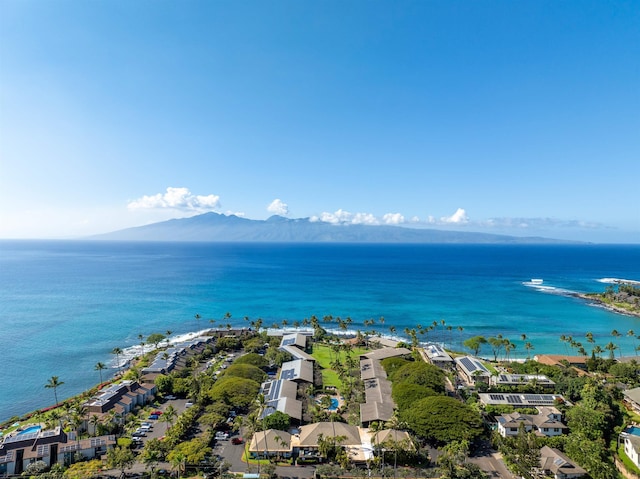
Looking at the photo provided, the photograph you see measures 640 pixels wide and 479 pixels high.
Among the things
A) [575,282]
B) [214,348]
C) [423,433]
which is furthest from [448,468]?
[575,282]

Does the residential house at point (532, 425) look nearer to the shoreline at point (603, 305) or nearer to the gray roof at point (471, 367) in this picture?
the gray roof at point (471, 367)

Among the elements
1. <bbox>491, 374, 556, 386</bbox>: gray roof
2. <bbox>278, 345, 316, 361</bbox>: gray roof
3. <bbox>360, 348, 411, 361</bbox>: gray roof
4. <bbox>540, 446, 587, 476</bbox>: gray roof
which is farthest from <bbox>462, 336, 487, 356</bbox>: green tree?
<bbox>540, 446, 587, 476</bbox>: gray roof

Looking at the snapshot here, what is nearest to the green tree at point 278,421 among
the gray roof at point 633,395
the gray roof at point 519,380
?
the gray roof at point 519,380

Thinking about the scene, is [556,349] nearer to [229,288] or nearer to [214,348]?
[214,348]

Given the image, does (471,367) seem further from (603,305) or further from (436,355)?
(603,305)

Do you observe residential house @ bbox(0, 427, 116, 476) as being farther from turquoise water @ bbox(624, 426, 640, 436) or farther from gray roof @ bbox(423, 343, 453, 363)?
turquoise water @ bbox(624, 426, 640, 436)

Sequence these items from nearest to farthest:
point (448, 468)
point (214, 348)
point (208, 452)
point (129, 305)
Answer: point (448, 468) → point (208, 452) → point (214, 348) → point (129, 305)

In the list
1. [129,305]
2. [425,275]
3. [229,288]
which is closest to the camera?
[129,305]

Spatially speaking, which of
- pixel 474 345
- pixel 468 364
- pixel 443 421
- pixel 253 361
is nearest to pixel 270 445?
pixel 443 421
